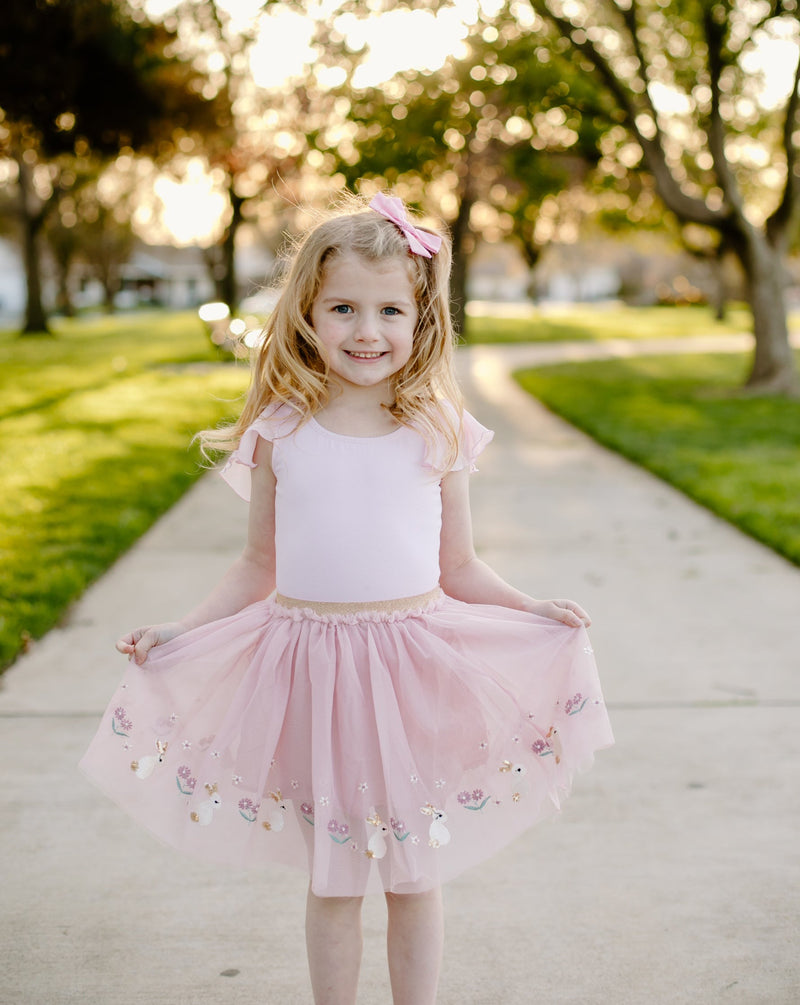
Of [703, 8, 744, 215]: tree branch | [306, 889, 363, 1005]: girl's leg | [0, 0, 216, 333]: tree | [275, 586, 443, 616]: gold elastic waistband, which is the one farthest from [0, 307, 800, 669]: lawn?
[0, 0, 216, 333]: tree

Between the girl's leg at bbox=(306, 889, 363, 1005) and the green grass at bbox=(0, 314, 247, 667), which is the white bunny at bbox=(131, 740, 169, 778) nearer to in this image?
the girl's leg at bbox=(306, 889, 363, 1005)

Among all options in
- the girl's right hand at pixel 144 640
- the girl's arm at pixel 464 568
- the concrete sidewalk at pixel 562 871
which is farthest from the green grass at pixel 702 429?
the girl's right hand at pixel 144 640

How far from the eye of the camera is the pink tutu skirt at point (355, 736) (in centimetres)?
197

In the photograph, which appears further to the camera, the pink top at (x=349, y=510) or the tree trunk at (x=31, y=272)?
the tree trunk at (x=31, y=272)

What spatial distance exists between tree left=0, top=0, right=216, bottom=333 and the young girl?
623 inches

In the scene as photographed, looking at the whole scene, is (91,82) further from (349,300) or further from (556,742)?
(556,742)

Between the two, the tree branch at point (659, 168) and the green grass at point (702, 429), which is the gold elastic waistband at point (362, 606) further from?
the tree branch at point (659, 168)

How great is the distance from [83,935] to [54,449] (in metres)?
7.07

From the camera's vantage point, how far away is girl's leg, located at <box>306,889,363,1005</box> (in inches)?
80.8

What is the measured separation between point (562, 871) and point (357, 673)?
1.13 metres

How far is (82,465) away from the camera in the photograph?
8367 millimetres

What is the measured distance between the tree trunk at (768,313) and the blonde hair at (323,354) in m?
11.7

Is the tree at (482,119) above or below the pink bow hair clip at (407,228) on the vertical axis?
above

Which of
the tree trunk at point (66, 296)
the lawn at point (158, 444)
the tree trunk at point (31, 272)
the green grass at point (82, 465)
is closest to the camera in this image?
the green grass at point (82, 465)
